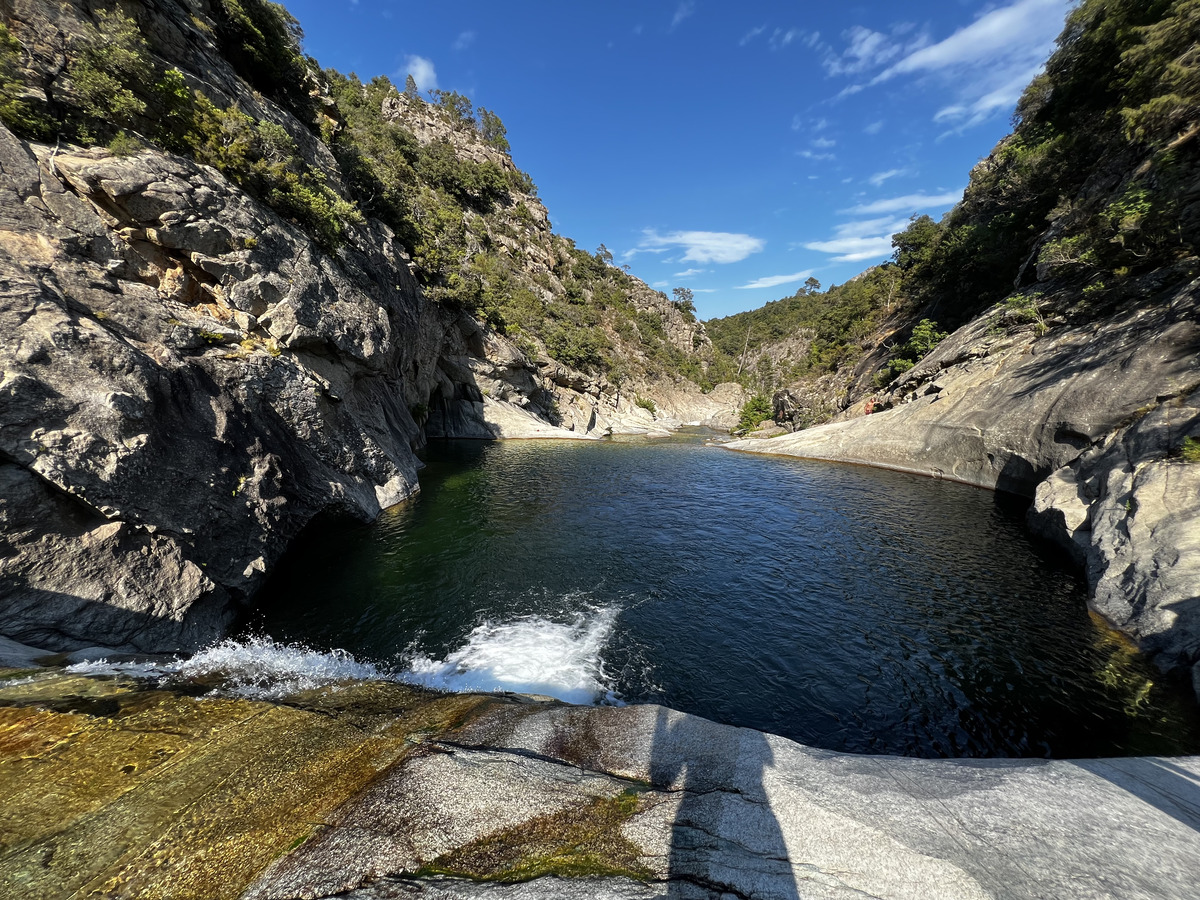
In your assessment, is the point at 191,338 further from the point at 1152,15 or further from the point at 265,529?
the point at 1152,15

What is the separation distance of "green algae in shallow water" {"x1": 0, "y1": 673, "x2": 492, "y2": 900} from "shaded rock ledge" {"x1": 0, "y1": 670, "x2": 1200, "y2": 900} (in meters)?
0.02

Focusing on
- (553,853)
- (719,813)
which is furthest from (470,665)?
(719,813)

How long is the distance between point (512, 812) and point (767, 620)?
9750 millimetres

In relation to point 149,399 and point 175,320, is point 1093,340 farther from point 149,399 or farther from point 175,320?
point 175,320

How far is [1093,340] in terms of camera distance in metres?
21.2

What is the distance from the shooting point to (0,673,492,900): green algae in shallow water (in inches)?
134

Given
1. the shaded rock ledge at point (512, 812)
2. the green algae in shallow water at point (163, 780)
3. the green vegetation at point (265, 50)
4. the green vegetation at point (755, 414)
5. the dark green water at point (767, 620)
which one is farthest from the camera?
the green vegetation at point (755, 414)

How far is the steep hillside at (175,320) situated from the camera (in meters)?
8.27

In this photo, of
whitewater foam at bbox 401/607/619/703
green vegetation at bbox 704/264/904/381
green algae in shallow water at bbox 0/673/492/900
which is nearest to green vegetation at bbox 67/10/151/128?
green algae in shallow water at bbox 0/673/492/900

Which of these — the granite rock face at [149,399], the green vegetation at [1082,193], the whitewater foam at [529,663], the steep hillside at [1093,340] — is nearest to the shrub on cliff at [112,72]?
the granite rock face at [149,399]

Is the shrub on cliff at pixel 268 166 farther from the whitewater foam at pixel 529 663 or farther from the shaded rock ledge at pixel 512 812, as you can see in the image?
the whitewater foam at pixel 529 663

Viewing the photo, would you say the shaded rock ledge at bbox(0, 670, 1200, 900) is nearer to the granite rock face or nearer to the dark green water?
the dark green water

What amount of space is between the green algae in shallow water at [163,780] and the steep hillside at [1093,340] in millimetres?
15685

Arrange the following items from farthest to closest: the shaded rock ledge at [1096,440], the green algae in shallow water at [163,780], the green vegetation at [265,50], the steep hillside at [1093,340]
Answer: the green vegetation at [265,50] → the steep hillside at [1093,340] → the shaded rock ledge at [1096,440] → the green algae in shallow water at [163,780]
